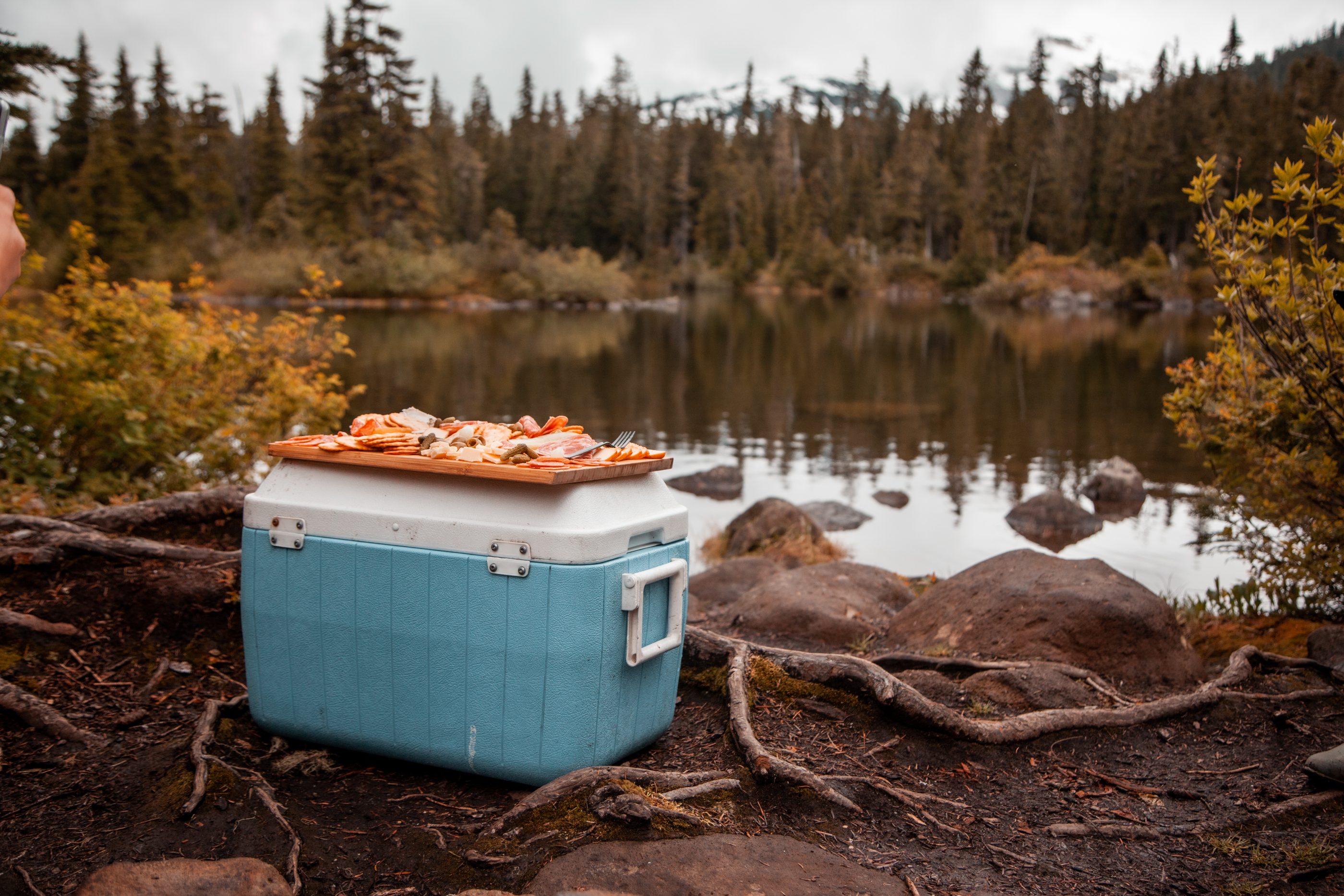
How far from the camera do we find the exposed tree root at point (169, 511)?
5.81 meters

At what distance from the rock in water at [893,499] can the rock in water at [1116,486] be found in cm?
268

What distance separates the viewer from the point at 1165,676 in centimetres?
569

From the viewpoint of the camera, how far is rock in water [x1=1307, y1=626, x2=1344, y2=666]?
5.65 metres

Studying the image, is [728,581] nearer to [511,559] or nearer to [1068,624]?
[1068,624]

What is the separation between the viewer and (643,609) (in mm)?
3668

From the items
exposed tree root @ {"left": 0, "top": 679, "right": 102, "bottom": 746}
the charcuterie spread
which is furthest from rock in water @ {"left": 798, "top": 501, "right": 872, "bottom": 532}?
exposed tree root @ {"left": 0, "top": 679, "right": 102, "bottom": 746}

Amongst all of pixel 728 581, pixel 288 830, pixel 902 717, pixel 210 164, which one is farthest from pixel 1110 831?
pixel 210 164

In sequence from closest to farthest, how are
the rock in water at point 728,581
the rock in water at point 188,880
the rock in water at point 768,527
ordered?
the rock in water at point 188,880
the rock in water at point 728,581
the rock in water at point 768,527

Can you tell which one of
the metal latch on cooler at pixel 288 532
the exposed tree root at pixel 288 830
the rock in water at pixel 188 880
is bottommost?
the exposed tree root at pixel 288 830

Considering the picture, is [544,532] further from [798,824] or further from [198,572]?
[198,572]

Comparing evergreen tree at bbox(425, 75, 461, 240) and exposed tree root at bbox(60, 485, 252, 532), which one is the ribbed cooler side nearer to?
exposed tree root at bbox(60, 485, 252, 532)

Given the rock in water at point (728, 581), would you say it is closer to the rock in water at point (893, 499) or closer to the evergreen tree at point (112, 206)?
the rock in water at point (893, 499)

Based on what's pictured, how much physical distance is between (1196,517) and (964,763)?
11.1 meters

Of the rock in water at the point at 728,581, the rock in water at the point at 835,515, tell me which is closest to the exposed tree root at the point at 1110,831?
the rock in water at the point at 728,581
